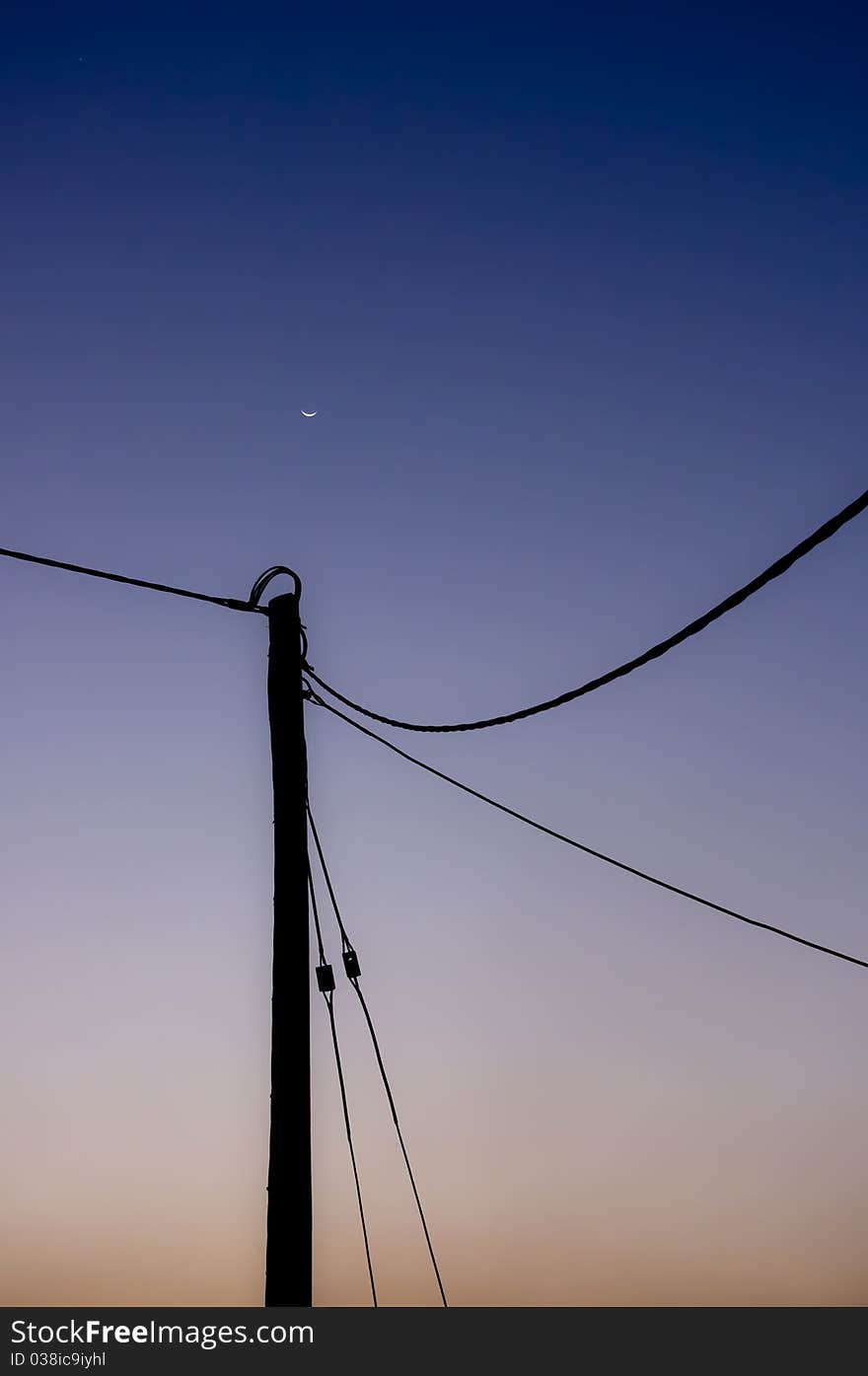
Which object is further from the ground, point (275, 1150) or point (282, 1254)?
point (275, 1150)

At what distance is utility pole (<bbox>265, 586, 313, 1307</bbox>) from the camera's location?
5723 mm

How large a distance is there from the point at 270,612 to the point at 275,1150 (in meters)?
3.71

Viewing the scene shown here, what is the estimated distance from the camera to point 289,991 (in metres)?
6.30

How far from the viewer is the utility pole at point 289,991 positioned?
5.72 meters
